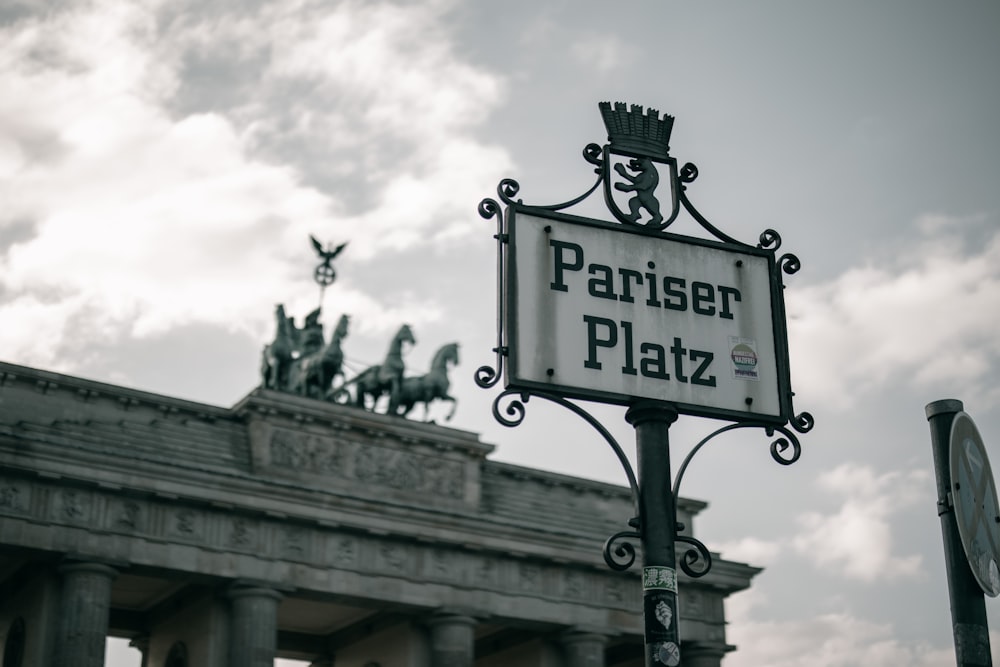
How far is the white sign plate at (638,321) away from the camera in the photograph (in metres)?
6.62

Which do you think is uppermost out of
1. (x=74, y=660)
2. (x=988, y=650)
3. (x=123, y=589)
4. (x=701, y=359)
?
(x=123, y=589)

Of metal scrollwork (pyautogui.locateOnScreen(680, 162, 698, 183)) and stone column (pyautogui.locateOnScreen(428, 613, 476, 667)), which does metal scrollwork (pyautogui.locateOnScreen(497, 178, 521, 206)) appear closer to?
metal scrollwork (pyautogui.locateOnScreen(680, 162, 698, 183))

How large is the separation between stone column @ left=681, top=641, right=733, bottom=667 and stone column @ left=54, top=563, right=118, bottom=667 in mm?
20830

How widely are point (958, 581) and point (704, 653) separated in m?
45.3

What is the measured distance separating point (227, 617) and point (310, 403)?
7.30 metres

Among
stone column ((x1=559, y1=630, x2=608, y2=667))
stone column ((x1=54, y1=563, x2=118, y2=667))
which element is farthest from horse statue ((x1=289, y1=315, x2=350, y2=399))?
stone column ((x1=559, y1=630, x2=608, y2=667))

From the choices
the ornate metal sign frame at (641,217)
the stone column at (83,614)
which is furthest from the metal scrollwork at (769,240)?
the stone column at (83,614)

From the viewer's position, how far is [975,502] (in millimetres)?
7035

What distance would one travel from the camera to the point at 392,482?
1850 inches

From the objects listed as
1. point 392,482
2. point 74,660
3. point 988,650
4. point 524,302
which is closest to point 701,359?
point 524,302

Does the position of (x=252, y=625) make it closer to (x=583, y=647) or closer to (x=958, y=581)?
(x=583, y=647)

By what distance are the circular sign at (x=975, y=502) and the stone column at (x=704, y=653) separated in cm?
4456

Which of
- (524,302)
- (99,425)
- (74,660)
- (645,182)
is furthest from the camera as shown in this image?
(99,425)

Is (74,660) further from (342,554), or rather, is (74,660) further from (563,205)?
(563,205)
